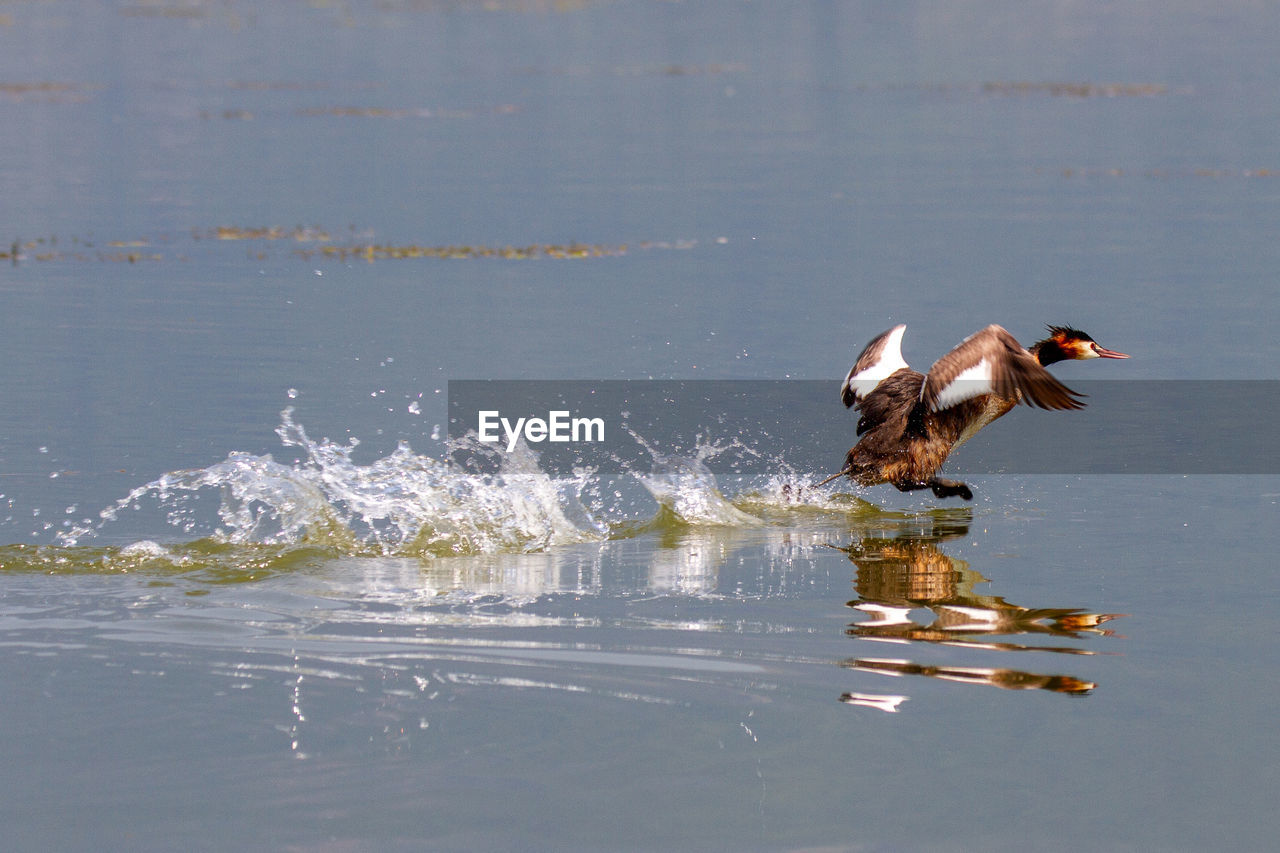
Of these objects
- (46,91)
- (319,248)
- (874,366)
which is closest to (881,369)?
(874,366)

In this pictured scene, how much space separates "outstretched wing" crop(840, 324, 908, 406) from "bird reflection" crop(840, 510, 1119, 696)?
1.41 m

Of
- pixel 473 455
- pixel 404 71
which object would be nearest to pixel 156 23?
pixel 404 71

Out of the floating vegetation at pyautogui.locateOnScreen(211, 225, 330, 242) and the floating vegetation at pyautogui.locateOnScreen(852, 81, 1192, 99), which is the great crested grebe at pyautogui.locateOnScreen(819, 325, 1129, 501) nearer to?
the floating vegetation at pyautogui.locateOnScreen(211, 225, 330, 242)

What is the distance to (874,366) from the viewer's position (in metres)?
10.7

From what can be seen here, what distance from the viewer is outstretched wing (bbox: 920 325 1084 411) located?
9625 mm

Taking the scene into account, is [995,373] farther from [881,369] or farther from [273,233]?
[273,233]

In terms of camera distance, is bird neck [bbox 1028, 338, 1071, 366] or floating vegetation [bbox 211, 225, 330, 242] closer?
bird neck [bbox 1028, 338, 1071, 366]

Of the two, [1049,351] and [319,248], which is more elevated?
[319,248]

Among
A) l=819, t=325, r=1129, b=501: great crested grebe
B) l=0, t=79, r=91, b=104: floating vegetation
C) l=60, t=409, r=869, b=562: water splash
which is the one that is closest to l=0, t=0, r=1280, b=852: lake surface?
l=60, t=409, r=869, b=562: water splash

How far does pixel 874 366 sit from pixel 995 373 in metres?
1.17

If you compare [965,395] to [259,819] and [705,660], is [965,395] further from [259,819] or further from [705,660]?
[259,819]

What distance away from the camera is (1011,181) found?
2150 cm

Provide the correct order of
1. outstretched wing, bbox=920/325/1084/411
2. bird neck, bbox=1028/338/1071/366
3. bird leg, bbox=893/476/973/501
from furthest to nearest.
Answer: bird neck, bbox=1028/338/1071/366 < bird leg, bbox=893/476/973/501 < outstretched wing, bbox=920/325/1084/411

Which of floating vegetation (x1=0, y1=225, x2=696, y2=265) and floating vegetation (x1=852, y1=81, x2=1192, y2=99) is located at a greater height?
floating vegetation (x1=852, y1=81, x2=1192, y2=99)
